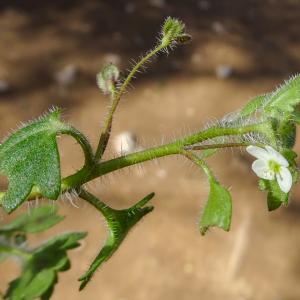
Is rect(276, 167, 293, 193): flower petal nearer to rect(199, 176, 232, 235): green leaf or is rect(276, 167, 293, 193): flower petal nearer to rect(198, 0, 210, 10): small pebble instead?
rect(199, 176, 232, 235): green leaf

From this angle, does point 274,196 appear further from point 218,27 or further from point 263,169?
point 218,27

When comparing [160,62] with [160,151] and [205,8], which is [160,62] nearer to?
[205,8]

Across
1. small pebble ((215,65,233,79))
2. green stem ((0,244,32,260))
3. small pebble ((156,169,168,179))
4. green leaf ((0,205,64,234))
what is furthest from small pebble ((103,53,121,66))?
green stem ((0,244,32,260))

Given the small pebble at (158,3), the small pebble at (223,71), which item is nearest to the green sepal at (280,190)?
the small pebble at (223,71)

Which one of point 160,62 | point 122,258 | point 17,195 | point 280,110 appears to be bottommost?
point 17,195

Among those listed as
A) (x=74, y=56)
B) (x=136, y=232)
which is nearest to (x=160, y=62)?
(x=74, y=56)

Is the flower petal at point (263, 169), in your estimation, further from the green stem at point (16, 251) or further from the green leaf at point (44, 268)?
the green stem at point (16, 251)

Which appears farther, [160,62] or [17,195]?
[160,62]
